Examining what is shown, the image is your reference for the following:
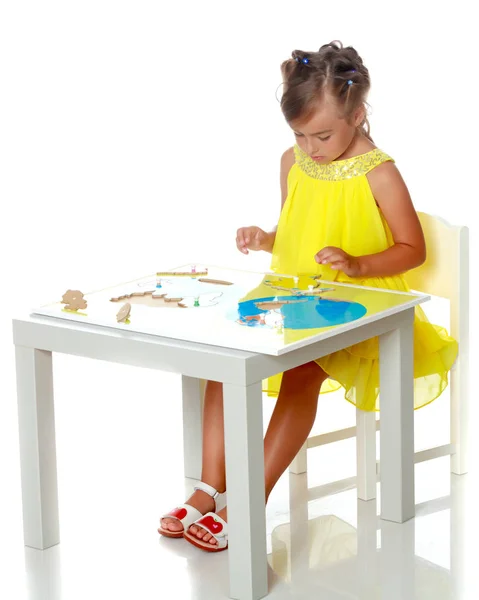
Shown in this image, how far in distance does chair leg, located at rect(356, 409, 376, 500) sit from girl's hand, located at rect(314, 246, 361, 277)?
29 centimetres


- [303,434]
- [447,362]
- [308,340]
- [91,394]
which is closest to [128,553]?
[303,434]

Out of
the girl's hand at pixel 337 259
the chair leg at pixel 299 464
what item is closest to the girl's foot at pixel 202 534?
the chair leg at pixel 299 464

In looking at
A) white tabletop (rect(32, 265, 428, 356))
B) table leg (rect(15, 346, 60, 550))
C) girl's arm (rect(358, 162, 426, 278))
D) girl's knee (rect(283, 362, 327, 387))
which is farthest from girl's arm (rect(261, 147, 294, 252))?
table leg (rect(15, 346, 60, 550))

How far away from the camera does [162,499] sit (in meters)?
2.58

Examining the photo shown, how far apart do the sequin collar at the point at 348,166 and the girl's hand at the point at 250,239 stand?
0.54 feet

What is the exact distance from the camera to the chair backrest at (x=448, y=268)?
2559 mm

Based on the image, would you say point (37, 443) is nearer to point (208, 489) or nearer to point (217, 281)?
point (208, 489)

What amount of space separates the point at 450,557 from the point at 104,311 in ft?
2.56

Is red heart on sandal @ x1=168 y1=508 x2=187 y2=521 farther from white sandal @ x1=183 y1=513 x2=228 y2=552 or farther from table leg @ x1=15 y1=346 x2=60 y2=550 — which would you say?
table leg @ x1=15 y1=346 x2=60 y2=550

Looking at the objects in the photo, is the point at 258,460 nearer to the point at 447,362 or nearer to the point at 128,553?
the point at 128,553

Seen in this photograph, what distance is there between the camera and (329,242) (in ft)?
8.30

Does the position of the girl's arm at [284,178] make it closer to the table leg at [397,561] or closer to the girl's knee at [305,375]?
the girl's knee at [305,375]

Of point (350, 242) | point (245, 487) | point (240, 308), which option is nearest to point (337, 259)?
point (350, 242)

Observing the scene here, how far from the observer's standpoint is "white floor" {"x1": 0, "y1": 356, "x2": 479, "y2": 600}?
2.19 meters
